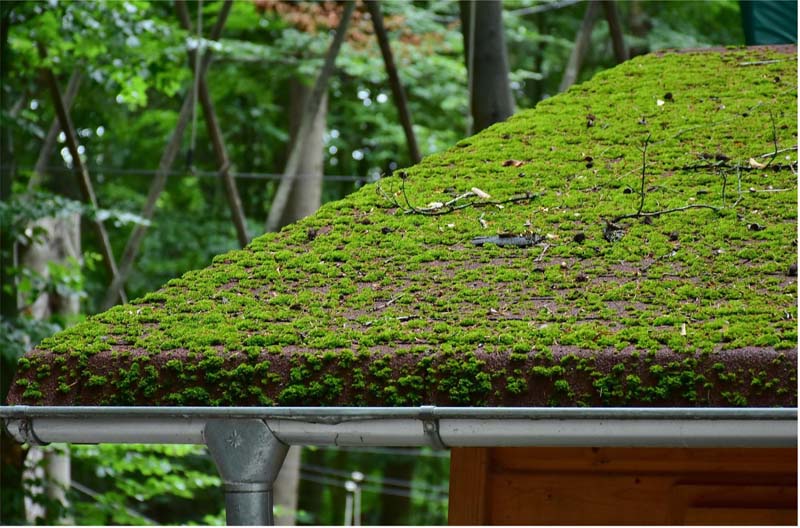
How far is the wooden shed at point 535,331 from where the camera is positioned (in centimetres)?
270

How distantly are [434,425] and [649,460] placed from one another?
104 centimetres

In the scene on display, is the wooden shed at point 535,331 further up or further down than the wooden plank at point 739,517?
further up

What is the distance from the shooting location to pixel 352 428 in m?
2.81

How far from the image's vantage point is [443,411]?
2707 mm

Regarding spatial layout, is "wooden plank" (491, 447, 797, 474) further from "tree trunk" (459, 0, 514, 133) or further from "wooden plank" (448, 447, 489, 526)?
"tree trunk" (459, 0, 514, 133)

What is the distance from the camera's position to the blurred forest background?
9344 mm

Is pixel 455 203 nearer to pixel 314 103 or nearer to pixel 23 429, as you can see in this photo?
pixel 23 429

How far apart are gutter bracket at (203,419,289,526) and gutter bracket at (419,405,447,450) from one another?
378mm

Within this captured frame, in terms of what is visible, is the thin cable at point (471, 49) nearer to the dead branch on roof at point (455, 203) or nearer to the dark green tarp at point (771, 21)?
the dark green tarp at point (771, 21)

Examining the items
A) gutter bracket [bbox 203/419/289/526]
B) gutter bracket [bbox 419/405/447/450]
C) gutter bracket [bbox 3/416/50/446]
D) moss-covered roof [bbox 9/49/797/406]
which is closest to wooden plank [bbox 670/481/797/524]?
moss-covered roof [bbox 9/49/797/406]

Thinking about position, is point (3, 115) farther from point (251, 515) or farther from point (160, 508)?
point (160, 508)

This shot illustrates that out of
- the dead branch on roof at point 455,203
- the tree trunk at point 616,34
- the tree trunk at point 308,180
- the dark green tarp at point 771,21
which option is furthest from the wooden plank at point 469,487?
the tree trunk at point 308,180

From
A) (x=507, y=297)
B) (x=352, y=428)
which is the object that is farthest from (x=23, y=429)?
(x=507, y=297)

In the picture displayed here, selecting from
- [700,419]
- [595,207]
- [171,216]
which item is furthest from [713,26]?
[700,419]
